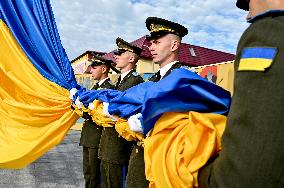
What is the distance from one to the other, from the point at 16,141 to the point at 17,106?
381mm

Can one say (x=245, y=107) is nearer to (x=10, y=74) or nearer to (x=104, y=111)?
(x=104, y=111)

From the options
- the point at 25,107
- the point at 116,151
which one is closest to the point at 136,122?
the point at 116,151

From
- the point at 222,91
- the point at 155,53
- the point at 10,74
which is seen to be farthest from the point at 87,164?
the point at 222,91

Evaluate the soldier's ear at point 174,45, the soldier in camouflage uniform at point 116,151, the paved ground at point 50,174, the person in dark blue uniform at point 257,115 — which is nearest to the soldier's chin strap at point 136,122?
the soldier's ear at point 174,45

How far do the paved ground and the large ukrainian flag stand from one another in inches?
48.4

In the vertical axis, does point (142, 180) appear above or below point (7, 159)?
above

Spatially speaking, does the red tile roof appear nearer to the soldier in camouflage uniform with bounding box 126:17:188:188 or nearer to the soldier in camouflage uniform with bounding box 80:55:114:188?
the soldier in camouflage uniform with bounding box 80:55:114:188

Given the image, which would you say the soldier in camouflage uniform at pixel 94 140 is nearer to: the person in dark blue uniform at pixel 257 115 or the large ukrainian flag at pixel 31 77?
the large ukrainian flag at pixel 31 77

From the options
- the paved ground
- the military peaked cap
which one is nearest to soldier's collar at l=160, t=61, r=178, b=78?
the military peaked cap

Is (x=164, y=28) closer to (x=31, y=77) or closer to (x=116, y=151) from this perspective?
(x=116, y=151)

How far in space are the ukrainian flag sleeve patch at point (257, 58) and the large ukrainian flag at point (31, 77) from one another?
2.99 m

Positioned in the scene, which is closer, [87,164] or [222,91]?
[222,91]

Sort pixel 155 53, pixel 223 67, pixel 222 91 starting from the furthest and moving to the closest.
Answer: pixel 223 67
pixel 155 53
pixel 222 91

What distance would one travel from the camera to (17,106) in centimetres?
357
